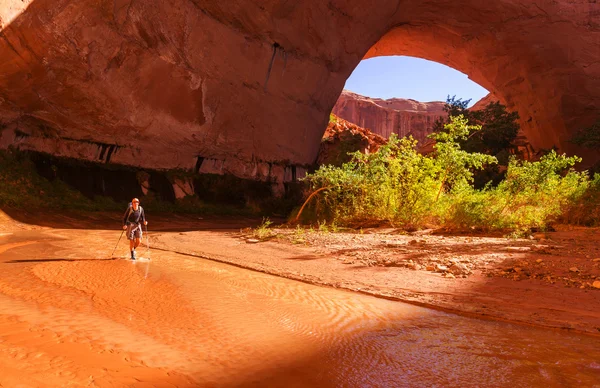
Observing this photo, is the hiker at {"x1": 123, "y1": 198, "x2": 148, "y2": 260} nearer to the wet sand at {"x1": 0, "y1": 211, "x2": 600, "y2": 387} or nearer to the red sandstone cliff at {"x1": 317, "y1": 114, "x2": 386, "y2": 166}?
the wet sand at {"x1": 0, "y1": 211, "x2": 600, "y2": 387}

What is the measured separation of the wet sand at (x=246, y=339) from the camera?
2252 mm

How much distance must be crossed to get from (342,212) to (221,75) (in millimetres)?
9066

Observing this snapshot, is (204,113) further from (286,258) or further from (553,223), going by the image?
(553,223)

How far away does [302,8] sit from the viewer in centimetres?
1786

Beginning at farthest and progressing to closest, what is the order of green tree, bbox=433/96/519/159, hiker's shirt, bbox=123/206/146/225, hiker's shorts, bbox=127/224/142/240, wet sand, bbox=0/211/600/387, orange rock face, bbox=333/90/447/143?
orange rock face, bbox=333/90/447/143, green tree, bbox=433/96/519/159, hiker's shirt, bbox=123/206/146/225, hiker's shorts, bbox=127/224/142/240, wet sand, bbox=0/211/600/387

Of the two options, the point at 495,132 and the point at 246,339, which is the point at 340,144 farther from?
the point at 246,339

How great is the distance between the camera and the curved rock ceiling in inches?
509

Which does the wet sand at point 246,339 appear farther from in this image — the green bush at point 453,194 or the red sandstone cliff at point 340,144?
the red sandstone cliff at point 340,144

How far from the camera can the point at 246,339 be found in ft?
9.50

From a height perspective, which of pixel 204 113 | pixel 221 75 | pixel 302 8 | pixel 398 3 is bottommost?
pixel 204 113

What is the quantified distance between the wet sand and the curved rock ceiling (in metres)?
10.5

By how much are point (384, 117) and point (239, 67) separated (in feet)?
131

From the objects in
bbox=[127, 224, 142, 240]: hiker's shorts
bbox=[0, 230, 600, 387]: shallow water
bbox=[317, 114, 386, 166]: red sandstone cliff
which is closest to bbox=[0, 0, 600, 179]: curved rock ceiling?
bbox=[317, 114, 386, 166]: red sandstone cliff

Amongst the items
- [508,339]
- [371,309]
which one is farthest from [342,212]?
[508,339]
